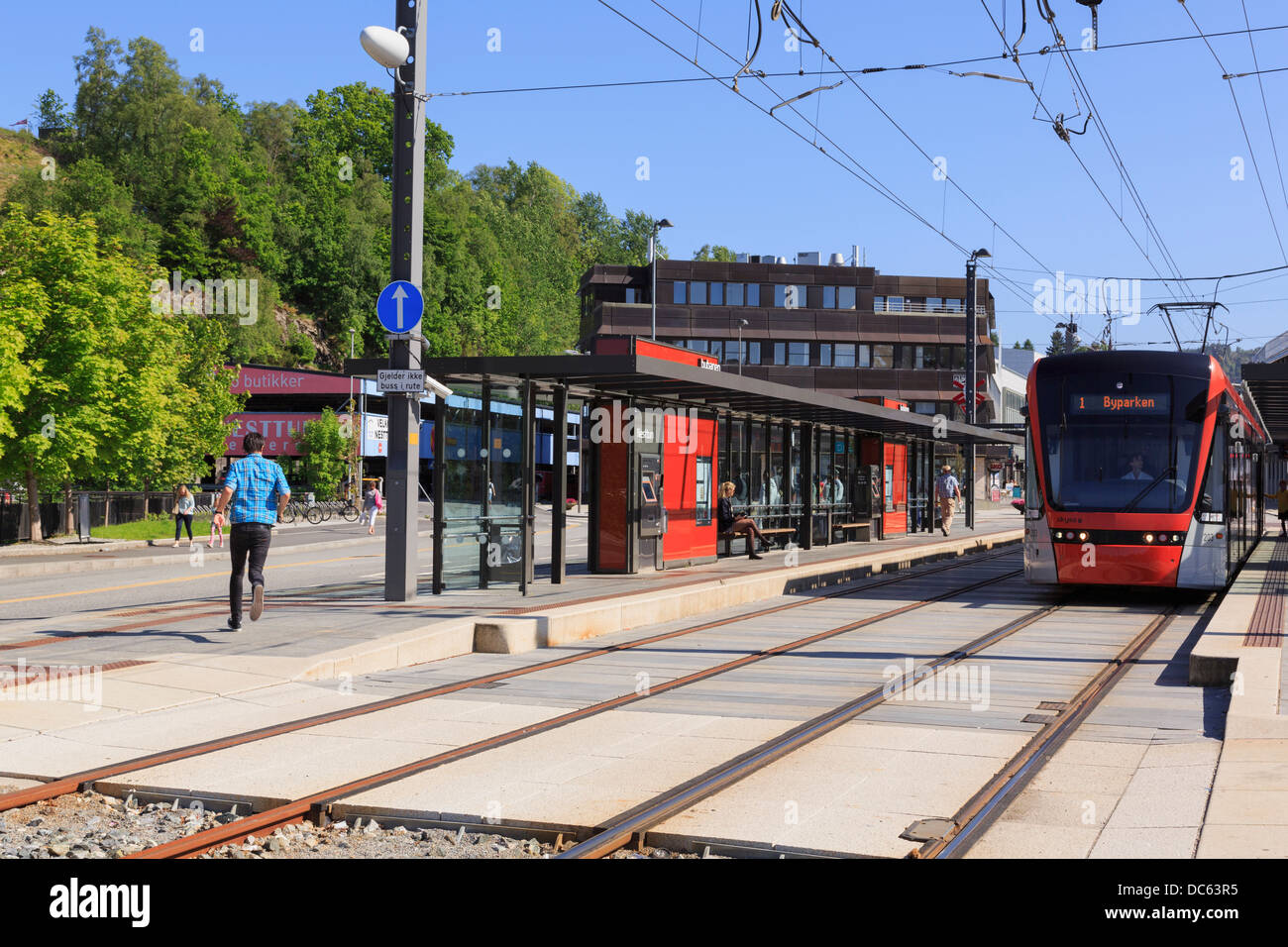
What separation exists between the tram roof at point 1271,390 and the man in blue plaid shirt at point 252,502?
16.7 meters

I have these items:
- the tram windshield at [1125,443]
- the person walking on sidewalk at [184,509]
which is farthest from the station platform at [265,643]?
the person walking on sidewalk at [184,509]

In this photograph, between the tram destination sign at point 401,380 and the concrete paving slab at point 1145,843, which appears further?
the tram destination sign at point 401,380

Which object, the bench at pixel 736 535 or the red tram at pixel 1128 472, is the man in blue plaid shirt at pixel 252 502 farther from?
the bench at pixel 736 535

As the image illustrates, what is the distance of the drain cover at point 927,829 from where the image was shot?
5.76 m

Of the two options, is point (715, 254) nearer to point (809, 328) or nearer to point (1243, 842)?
point (809, 328)

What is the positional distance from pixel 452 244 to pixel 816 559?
67436 millimetres

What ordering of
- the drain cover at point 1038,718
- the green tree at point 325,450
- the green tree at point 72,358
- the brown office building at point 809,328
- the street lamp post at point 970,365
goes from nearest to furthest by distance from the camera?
the drain cover at point 1038,718, the green tree at point 72,358, the street lamp post at point 970,365, the green tree at point 325,450, the brown office building at point 809,328

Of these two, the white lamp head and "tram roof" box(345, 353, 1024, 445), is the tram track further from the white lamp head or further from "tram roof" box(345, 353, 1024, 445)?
the white lamp head

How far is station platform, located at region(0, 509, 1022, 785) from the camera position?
27.6ft
